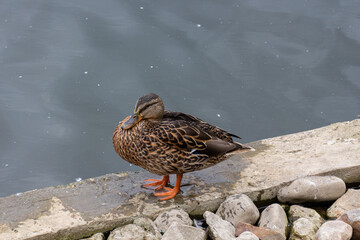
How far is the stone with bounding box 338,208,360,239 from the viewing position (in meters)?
3.78

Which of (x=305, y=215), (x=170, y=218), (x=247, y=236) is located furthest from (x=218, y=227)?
(x=305, y=215)

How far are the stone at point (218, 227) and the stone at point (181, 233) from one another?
0.08m

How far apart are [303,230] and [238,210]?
456 mm

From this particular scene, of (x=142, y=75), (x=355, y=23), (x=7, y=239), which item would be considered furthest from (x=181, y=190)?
(x=355, y=23)

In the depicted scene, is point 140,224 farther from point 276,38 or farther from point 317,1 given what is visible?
point 317,1

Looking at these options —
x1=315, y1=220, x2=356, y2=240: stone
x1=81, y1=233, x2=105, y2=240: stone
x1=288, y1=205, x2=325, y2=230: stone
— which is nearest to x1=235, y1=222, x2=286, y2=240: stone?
x1=315, y1=220, x2=356, y2=240: stone

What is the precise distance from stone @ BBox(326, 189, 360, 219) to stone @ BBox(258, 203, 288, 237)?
399 millimetres

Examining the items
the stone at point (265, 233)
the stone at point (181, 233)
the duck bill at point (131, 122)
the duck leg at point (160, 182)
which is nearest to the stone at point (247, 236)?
the stone at point (265, 233)

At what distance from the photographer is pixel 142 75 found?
676 cm

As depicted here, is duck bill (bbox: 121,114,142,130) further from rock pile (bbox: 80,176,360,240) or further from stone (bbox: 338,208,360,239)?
stone (bbox: 338,208,360,239)

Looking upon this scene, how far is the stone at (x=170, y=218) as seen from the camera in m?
3.96

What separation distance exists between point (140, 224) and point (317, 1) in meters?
5.29

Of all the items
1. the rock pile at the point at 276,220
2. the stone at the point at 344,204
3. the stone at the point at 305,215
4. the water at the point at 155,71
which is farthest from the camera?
the water at the point at 155,71

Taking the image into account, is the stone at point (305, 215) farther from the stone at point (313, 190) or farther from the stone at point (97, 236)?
the stone at point (97, 236)
